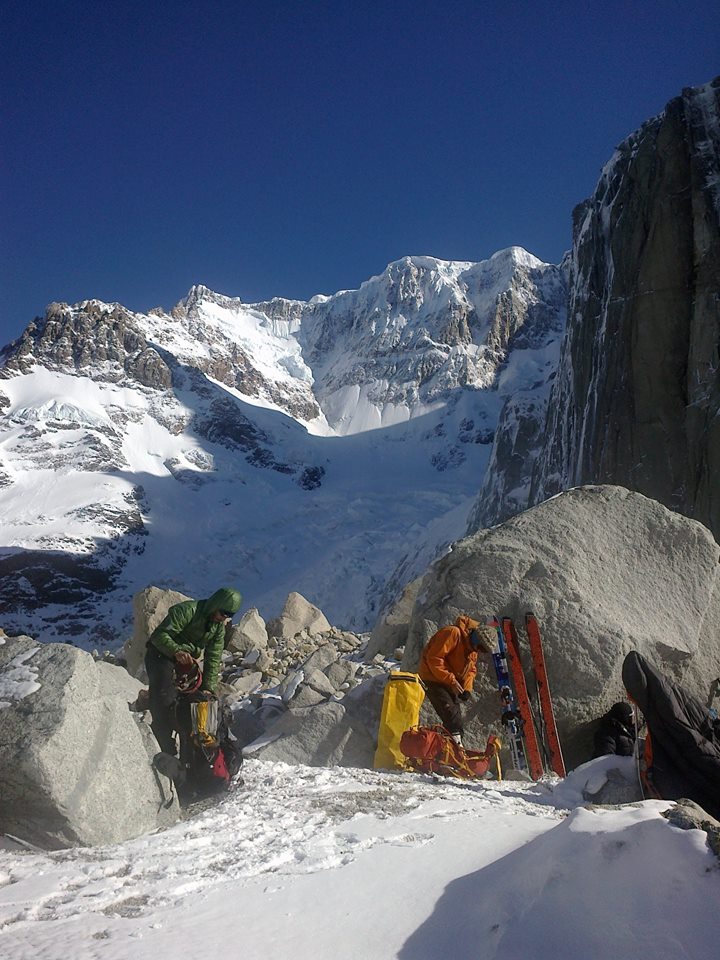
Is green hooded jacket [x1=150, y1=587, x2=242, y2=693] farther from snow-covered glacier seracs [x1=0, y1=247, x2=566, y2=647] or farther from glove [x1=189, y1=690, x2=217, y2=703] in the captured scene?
snow-covered glacier seracs [x1=0, y1=247, x2=566, y2=647]

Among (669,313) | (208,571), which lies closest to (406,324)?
(208,571)

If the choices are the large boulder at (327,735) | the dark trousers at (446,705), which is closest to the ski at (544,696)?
the dark trousers at (446,705)

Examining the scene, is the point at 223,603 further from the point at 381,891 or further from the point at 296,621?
the point at 296,621

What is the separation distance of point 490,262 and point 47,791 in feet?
580

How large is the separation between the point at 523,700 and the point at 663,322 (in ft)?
81.3

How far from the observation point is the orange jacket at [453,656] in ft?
18.6

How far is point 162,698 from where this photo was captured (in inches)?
A: 195

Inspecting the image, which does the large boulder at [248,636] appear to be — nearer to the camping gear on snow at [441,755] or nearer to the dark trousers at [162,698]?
the dark trousers at [162,698]

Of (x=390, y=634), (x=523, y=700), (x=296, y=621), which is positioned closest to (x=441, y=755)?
(x=523, y=700)

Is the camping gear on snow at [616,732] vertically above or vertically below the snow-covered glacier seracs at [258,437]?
below

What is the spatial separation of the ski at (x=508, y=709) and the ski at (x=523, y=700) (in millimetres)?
38

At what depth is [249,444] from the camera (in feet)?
403

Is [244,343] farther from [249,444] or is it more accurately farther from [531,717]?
[531,717]

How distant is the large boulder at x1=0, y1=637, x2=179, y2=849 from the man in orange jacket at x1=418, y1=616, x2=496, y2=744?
2354 mm
